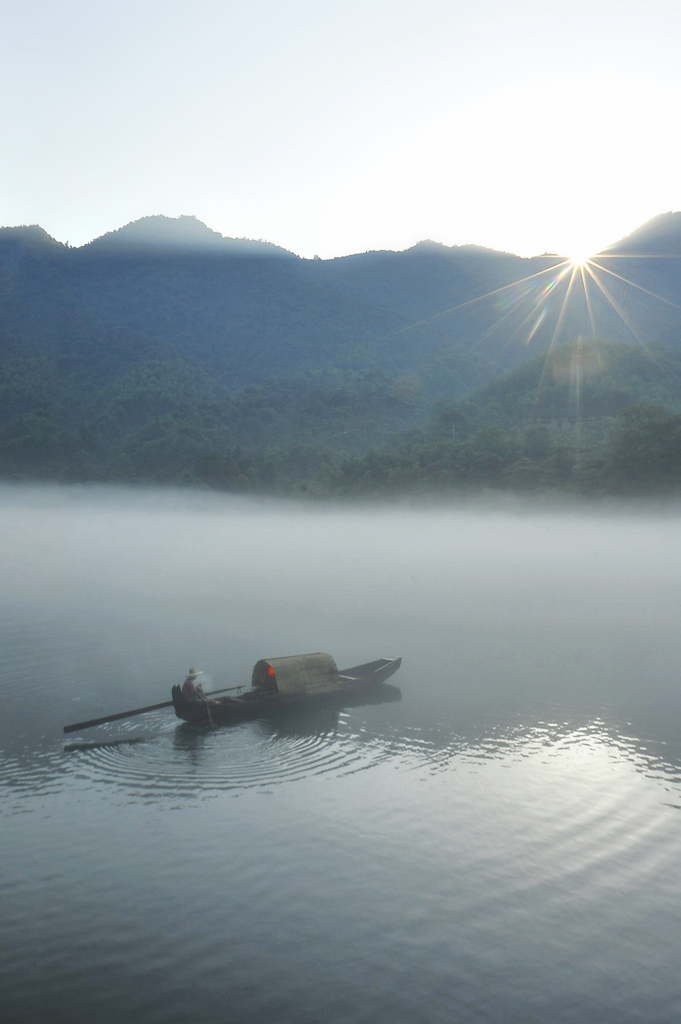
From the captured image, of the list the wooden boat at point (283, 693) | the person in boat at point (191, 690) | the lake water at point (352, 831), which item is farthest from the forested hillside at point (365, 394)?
the person in boat at point (191, 690)

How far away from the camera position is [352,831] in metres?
14.4

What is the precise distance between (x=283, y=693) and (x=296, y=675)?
2.44 feet

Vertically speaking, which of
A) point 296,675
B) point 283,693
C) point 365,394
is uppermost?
point 365,394

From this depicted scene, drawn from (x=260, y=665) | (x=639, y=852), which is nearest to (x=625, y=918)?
(x=639, y=852)

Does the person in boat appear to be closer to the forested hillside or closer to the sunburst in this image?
the forested hillside

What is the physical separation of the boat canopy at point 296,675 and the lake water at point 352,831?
109 centimetres

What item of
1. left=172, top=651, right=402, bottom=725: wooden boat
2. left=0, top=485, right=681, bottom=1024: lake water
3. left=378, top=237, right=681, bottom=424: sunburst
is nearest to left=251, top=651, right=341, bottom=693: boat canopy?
left=172, top=651, right=402, bottom=725: wooden boat

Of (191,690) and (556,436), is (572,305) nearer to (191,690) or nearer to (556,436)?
(556,436)

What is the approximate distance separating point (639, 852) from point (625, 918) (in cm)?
217

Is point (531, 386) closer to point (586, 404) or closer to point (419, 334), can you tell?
point (586, 404)

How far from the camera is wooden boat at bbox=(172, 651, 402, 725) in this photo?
774 inches

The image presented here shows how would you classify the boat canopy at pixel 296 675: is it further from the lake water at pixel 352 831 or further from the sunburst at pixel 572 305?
the sunburst at pixel 572 305

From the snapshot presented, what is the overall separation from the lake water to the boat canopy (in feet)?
3.56

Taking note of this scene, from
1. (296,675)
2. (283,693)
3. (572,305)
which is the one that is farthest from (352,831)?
(572,305)
